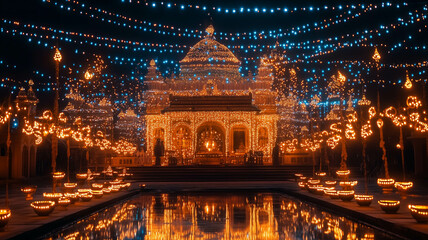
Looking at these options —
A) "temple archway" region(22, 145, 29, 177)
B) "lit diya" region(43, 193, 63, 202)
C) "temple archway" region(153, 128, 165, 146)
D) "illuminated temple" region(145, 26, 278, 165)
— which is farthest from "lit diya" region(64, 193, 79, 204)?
"temple archway" region(153, 128, 165, 146)

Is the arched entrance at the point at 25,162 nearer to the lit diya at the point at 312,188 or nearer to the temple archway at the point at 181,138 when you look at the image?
the temple archway at the point at 181,138

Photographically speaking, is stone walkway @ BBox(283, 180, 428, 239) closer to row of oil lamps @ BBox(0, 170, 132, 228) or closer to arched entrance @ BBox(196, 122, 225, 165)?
row of oil lamps @ BBox(0, 170, 132, 228)

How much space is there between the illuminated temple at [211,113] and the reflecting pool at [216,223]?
71.1 feet

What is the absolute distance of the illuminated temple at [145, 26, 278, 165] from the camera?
4178 cm

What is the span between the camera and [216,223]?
13.3 m

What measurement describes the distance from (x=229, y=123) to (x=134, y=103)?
13.4 m

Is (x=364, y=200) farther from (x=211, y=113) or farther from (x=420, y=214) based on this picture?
(x=211, y=113)

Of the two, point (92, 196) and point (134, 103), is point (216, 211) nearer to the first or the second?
point (92, 196)

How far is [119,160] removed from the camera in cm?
3894

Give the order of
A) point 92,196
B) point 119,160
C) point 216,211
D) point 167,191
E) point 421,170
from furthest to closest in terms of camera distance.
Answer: point 119,160
point 421,170
point 167,191
point 92,196
point 216,211

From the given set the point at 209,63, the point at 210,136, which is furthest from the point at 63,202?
the point at 209,63

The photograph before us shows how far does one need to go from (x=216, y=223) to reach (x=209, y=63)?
34.9 metres

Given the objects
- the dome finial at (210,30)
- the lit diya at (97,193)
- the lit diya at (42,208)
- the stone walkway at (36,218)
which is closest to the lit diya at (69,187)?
the stone walkway at (36,218)

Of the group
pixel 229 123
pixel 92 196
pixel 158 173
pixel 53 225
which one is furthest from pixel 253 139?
pixel 53 225
